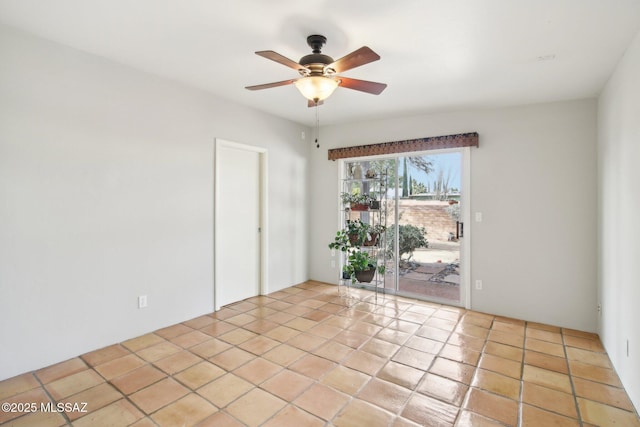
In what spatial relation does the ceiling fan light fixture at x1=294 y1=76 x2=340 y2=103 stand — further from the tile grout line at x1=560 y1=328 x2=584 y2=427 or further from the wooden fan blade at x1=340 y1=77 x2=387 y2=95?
the tile grout line at x1=560 y1=328 x2=584 y2=427

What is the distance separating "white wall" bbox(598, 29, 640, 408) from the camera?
7.04 feet

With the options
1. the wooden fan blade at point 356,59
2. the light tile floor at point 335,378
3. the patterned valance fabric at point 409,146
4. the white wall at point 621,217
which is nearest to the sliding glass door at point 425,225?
the patterned valance fabric at point 409,146

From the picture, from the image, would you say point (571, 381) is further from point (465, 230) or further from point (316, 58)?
point (316, 58)

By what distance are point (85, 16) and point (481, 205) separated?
4.14m

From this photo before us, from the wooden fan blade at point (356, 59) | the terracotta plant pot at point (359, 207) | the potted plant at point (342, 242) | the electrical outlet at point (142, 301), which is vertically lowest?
the electrical outlet at point (142, 301)

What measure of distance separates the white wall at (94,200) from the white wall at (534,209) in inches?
122

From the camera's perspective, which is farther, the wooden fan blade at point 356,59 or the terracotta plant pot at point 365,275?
the terracotta plant pot at point 365,275

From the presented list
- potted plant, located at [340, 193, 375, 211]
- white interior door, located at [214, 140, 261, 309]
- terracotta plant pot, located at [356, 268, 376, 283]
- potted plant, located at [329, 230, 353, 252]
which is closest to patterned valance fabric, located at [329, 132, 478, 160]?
potted plant, located at [340, 193, 375, 211]

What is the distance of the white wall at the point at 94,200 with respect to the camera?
7.73 feet

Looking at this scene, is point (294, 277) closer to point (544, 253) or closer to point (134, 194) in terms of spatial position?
point (134, 194)

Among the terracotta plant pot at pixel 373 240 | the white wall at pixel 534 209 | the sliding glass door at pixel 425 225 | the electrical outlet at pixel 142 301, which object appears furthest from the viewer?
the terracotta plant pot at pixel 373 240

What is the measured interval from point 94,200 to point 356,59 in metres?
2.46

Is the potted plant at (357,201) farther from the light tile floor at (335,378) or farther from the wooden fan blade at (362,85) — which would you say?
the wooden fan blade at (362,85)

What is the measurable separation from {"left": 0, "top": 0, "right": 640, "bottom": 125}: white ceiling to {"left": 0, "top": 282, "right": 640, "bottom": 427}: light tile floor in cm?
249
